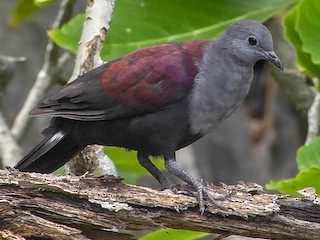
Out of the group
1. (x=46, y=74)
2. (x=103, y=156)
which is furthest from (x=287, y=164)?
(x=103, y=156)

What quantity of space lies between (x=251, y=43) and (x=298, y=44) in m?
0.63

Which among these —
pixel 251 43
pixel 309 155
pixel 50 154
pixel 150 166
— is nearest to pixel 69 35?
pixel 50 154

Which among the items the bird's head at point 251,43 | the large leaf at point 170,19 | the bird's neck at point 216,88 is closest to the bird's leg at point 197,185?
the bird's neck at point 216,88

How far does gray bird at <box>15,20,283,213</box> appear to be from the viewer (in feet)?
11.0

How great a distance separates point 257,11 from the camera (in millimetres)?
4066

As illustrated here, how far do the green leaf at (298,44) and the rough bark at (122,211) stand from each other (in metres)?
1.09

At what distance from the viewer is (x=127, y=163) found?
389 cm

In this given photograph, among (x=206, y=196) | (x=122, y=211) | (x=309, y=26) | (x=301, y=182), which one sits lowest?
(x=122, y=211)

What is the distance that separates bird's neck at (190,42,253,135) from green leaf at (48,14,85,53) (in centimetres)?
66

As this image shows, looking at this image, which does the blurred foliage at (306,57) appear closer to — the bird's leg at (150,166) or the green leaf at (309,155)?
the green leaf at (309,155)

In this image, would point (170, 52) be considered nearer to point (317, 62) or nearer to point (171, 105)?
point (171, 105)

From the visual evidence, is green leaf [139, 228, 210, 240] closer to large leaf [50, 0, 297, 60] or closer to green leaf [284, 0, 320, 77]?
large leaf [50, 0, 297, 60]

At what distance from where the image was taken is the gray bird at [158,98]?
3363 mm

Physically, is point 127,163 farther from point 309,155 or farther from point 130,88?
point 309,155
